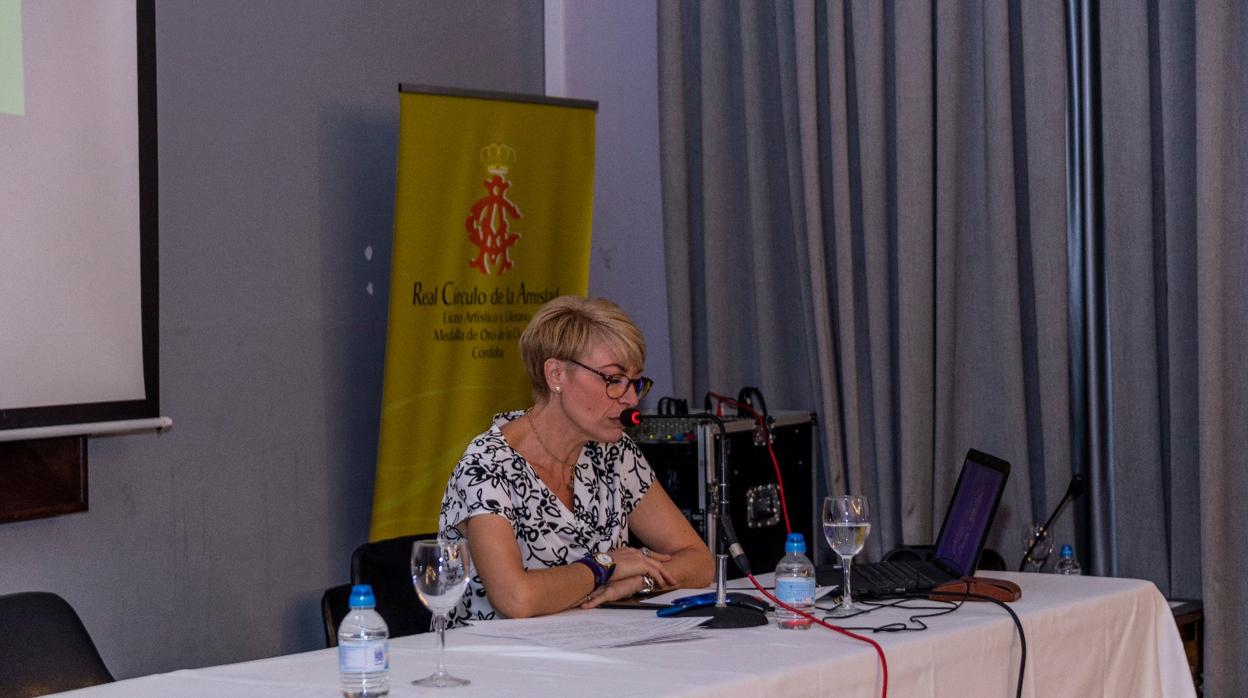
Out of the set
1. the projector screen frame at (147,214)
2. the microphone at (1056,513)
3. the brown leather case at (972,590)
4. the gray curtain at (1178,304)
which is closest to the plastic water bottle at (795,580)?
the brown leather case at (972,590)

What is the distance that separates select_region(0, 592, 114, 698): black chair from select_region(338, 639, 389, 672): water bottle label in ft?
2.99

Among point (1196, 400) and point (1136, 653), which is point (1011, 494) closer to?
point (1196, 400)

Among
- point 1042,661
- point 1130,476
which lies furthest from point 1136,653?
point 1130,476

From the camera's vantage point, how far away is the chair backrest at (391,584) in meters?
2.86

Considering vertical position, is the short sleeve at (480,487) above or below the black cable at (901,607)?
above

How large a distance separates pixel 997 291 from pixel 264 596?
2.07 meters

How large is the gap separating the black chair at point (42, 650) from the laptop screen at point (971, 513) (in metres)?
1.48

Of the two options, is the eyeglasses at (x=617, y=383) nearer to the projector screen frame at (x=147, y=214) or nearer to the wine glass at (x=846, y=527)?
the wine glass at (x=846, y=527)

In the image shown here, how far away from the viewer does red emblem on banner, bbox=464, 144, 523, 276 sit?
12.9 feet

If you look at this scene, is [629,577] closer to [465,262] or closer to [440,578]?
[440,578]

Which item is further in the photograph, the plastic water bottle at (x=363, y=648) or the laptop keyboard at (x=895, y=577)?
the laptop keyboard at (x=895, y=577)

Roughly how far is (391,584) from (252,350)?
1006 mm

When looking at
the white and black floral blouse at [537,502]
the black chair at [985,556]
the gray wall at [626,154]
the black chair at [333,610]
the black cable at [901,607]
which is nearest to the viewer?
the black cable at [901,607]

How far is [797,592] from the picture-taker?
7.41 feet
